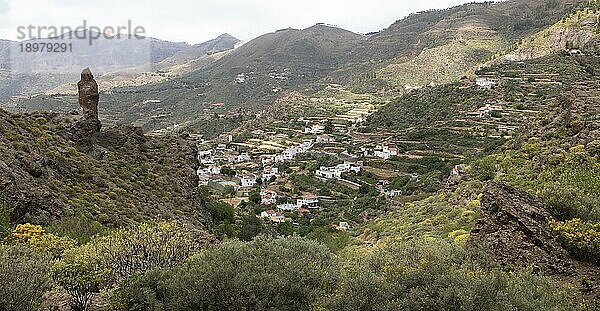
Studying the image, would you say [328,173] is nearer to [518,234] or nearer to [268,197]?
[268,197]

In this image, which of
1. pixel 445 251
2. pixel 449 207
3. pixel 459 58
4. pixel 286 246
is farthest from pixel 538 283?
pixel 459 58

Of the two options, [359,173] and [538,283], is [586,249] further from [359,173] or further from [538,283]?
[359,173]

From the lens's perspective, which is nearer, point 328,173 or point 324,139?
point 328,173

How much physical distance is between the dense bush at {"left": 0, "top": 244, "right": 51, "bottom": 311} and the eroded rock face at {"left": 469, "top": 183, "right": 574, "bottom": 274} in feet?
27.4

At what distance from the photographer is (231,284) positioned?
8.69 meters

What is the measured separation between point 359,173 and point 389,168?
3189 mm

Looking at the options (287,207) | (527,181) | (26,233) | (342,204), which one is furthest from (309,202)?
(26,233)

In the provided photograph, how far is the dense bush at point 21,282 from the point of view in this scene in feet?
24.9

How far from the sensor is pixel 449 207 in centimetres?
2172

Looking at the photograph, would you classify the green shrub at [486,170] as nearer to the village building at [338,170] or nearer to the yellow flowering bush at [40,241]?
the yellow flowering bush at [40,241]

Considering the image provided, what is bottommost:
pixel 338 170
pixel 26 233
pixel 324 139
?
pixel 338 170

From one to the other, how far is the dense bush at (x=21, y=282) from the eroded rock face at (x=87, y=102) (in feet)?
53.5

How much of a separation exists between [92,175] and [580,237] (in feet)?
61.6

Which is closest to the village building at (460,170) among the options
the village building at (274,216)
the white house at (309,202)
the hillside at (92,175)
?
the village building at (274,216)
